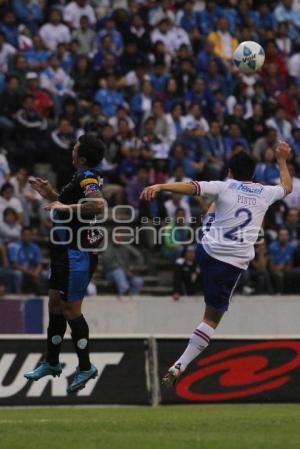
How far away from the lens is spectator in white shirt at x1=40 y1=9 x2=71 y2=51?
25.2 m

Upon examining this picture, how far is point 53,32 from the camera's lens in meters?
25.2

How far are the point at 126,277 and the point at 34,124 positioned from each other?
11.3 ft

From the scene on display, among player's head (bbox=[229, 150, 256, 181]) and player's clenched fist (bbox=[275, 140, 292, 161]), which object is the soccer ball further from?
player's head (bbox=[229, 150, 256, 181])

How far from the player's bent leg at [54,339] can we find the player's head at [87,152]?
4.62 feet

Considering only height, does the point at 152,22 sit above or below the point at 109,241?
above

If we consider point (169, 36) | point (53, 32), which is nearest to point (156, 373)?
point (53, 32)

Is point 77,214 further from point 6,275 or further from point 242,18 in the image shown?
point 242,18

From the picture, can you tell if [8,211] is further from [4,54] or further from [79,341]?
[79,341]

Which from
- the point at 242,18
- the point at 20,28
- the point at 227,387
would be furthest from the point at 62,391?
the point at 242,18

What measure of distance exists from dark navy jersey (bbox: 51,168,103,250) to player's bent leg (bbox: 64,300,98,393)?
64 cm

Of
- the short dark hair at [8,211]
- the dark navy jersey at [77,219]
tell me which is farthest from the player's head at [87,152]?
the short dark hair at [8,211]

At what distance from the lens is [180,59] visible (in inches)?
1030

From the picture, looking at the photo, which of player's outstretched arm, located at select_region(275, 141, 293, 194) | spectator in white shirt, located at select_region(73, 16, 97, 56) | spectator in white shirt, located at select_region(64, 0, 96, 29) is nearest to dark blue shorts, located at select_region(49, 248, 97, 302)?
player's outstretched arm, located at select_region(275, 141, 293, 194)

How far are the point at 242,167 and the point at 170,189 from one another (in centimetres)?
118
